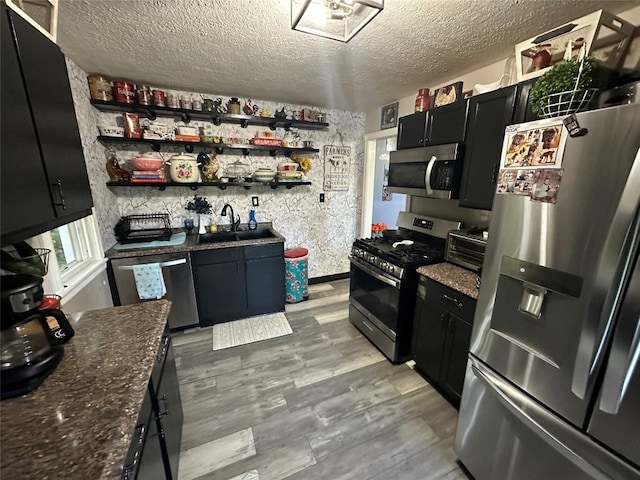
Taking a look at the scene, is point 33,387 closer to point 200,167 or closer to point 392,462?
point 392,462

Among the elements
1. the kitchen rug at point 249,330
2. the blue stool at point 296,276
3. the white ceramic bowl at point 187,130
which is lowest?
the kitchen rug at point 249,330

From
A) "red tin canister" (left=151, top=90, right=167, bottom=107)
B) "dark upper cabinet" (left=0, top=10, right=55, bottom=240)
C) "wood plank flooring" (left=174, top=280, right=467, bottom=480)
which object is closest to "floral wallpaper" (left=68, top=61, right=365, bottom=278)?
"red tin canister" (left=151, top=90, right=167, bottom=107)

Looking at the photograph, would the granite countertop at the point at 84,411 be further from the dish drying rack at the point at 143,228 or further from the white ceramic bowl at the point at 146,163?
the white ceramic bowl at the point at 146,163

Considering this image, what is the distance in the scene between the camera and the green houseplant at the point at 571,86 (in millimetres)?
995

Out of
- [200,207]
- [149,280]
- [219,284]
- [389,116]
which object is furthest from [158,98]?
[389,116]

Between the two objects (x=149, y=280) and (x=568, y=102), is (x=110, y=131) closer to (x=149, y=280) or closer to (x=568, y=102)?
(x=149, y=280)

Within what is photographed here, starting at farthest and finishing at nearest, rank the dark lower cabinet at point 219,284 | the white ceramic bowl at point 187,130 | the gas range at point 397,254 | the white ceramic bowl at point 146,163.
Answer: the white ceramic bowl at point 187,130 < the dark lower cabinet at point 219,284 < the white ceramic bowl at point 146,163 < the gas range at point 397,254

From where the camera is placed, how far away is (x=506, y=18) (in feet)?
4.76

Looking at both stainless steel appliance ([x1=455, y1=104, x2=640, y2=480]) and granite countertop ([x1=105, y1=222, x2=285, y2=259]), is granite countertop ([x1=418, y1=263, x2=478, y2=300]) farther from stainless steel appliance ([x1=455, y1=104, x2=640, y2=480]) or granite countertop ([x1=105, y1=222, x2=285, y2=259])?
granite countertop ([x1=105, y1=222, x2=285, y2=259])

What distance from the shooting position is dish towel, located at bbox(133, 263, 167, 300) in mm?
2359

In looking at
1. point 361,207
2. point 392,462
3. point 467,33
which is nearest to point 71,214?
point 392,462

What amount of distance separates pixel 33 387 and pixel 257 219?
261 cm

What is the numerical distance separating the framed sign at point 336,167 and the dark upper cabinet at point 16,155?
2.96 meters

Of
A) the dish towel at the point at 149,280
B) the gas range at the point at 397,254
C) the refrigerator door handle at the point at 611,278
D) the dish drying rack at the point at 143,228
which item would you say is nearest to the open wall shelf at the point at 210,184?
the dish drying rack at the point at 143,228
